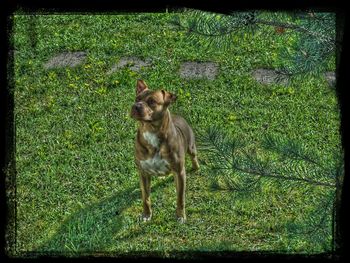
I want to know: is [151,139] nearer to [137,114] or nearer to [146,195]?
[137,114]

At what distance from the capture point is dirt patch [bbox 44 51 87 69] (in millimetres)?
8711

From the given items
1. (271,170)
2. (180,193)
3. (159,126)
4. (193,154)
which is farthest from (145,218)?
(271,170)

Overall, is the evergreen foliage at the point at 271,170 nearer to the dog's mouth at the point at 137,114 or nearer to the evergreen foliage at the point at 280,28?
the evergreen foliage at the point at 280,28

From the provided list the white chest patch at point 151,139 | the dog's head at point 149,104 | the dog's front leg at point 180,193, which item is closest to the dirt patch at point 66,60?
the dog's front leg at point 180,193

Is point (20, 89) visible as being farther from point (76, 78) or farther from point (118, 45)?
point (118, 45)

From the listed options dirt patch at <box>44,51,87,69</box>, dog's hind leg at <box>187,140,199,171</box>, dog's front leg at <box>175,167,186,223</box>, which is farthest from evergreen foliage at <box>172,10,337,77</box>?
dirt patch at <box>44,51,87,69</box>

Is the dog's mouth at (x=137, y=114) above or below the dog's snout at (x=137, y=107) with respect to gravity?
below

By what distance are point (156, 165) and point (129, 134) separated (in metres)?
1.96

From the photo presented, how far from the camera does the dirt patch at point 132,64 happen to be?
8602 mm

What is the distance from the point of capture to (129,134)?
7207 millimetres

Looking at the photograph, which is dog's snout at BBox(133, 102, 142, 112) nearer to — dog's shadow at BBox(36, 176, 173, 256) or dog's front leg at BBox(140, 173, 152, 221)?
dog's front leg at BBox(140, 173, 152, 221)

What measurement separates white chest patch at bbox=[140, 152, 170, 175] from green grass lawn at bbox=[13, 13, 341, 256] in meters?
0.62

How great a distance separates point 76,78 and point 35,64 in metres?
0.72

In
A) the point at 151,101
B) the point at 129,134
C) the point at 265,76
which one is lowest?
the point at 151,101
